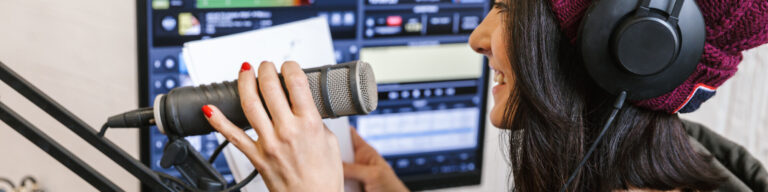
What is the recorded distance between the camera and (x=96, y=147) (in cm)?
73

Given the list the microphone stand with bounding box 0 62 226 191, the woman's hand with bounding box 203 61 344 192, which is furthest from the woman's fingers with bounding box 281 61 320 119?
the microphone stand with bounding box 0 62 226 191

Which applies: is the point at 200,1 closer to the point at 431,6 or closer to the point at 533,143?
the point at 431,6

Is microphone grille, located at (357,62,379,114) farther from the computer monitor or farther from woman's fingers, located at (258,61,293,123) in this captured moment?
the computer monitor

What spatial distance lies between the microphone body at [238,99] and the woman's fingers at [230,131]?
0.04 feet

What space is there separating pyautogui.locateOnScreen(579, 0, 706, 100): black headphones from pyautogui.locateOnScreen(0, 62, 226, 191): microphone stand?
0.44m

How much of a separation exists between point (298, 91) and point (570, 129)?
0.35 m

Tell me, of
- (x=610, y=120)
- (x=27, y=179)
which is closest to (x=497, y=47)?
(x=610, y=120)

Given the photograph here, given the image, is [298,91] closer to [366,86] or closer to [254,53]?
[366,86]

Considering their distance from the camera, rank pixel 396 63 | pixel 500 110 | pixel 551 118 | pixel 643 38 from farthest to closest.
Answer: pixel 396 63 → pixel 500 110 → pixel 551 118 → pixel 643 38

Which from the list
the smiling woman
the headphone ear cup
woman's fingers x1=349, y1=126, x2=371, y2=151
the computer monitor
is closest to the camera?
the headphone ear cup

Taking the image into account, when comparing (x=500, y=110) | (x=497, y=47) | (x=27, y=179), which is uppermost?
(x=497, y=47)

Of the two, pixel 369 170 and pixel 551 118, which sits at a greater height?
pixel 551 118

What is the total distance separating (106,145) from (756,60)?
4.31 ft

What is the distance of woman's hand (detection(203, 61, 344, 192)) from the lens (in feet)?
2.30
